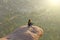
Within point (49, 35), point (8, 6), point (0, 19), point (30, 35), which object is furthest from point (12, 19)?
point (30, 35)

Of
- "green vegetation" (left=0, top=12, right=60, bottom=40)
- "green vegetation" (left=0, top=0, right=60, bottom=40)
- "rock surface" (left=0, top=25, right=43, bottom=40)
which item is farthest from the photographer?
"green vegetation" (left=0, top=0, right=60, bottom=40)

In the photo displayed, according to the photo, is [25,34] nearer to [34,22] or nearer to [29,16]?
[34,22]

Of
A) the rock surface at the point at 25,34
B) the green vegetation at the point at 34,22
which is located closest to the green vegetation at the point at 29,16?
the green vegetation at the point at 34,22

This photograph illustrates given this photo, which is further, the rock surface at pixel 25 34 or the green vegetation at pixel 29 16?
the green vegetation at pixel 29 16

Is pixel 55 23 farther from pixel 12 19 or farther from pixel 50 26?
pixel 12 19

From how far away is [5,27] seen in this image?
10.5 meters

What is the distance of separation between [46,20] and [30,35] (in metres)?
5.17

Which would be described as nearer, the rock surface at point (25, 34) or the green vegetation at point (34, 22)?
the rock surface at point (25, 34)

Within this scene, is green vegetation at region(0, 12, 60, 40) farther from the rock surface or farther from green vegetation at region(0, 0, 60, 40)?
the rock surface

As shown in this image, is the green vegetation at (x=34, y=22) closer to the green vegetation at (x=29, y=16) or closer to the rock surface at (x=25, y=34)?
the green vegetation at (x=29, y=16)

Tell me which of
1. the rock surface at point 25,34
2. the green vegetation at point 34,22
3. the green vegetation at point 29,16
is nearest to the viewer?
the rock surface at point 25,34

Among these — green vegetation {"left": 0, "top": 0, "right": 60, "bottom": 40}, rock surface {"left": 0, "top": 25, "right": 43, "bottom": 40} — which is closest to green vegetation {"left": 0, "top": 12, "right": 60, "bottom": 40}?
green vegetation {"left": 0, "top": 0, "right": 60, "bottom": 40}

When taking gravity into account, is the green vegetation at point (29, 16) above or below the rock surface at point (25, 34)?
above

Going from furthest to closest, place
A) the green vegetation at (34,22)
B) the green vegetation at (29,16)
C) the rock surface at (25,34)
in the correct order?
the green vegetation at (29,16), the green vegetation at (34,22), the rock surface at (25,34)
